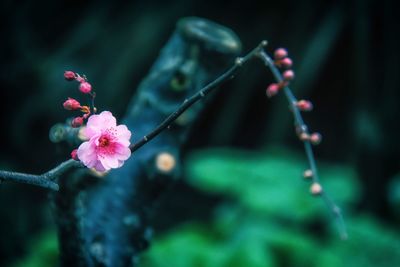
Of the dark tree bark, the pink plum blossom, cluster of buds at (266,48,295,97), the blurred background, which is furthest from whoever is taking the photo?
the blurred background

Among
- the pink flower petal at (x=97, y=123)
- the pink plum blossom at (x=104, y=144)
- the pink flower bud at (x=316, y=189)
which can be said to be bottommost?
the pink flower bud at (x=316, y=189)

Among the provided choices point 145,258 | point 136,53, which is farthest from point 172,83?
point 136,53

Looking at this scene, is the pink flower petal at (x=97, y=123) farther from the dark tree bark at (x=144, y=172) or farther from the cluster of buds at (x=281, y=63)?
the dark tree bark at (x=144, y=172)

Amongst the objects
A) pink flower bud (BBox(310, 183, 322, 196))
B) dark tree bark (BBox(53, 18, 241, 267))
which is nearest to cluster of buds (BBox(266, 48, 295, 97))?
pink flower bud (BBox(310, 183, 322, 196))

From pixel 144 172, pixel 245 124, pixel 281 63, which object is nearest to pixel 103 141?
pixel 281 63

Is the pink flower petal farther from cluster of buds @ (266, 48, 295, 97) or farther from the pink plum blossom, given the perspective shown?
cluster of buds @ (266, 48, 295, 97)

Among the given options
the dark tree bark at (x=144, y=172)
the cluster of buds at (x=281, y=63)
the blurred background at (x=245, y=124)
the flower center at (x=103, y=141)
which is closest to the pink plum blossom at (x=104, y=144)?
the flower center at (x=103, y=141)

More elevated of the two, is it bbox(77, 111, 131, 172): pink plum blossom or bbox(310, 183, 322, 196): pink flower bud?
bbox(77, 111, 131, 172): pink plum blossom

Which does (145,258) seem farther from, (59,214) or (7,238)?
(59,214)
